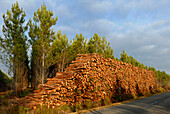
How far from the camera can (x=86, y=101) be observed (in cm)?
825

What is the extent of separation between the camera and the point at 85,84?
852cm

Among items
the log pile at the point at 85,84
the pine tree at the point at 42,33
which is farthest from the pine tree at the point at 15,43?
the log pile at the point at 85,84

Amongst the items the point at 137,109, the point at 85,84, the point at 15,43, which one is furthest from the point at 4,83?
the point at 137,109

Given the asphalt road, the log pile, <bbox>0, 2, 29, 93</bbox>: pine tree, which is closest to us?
the asphalt road

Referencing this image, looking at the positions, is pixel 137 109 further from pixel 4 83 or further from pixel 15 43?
pixel 4 83

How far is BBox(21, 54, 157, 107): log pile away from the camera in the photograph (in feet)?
23.8

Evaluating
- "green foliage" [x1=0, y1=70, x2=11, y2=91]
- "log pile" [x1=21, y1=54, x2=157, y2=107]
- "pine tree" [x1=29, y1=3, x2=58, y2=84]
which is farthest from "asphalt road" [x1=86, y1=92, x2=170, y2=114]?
"green foliage" [x1=0, y1=70, x2=11, y2=91]

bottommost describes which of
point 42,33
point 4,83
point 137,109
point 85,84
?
point 137,109

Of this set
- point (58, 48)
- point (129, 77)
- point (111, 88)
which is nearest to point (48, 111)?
point (111, 88)

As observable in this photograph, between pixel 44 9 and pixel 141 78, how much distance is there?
14367mm

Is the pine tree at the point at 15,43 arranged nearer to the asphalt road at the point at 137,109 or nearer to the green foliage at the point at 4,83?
the green foliage at the point at 4,83

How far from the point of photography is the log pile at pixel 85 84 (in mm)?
7256

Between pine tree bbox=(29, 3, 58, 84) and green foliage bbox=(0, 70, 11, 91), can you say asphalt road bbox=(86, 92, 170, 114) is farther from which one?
green foliage bbox=(0, 70, 11, 91)

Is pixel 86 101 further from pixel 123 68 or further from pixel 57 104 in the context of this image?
pixel 123 68
